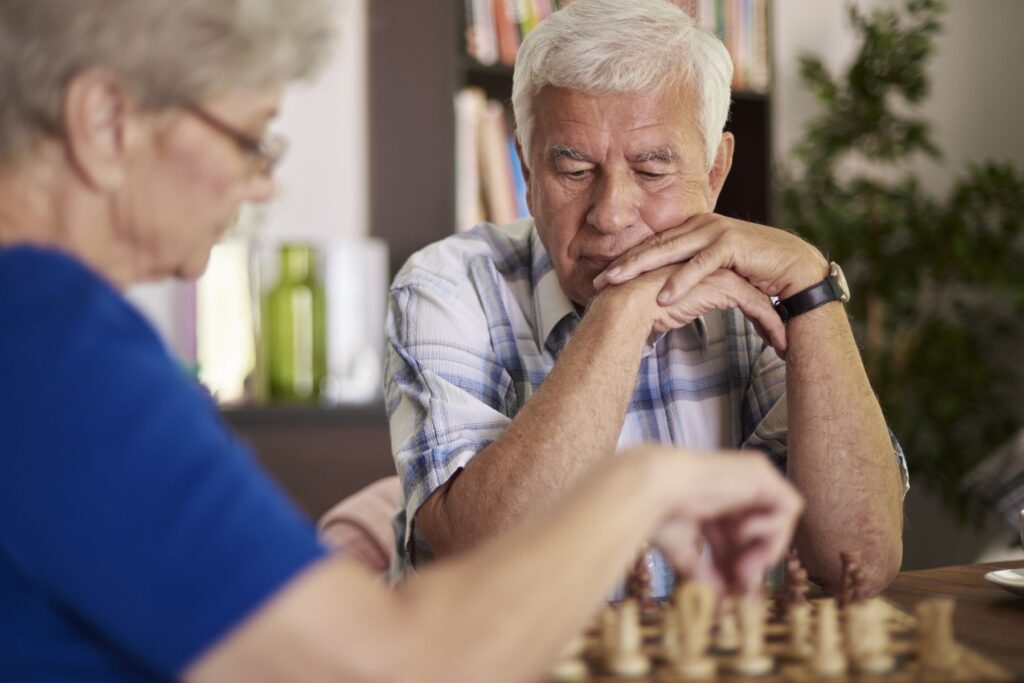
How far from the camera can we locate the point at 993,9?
4137 mm

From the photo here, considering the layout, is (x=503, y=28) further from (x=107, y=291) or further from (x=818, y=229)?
(x=107, y=291)

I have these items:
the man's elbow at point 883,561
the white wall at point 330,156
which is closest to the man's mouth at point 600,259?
the man's elbow at point 883,561

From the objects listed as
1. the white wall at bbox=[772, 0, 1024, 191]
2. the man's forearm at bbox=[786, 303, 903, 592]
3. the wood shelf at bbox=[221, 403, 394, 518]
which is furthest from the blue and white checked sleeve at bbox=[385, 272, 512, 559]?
→ the white wall at bbox=[772, 0, 1024, 191]

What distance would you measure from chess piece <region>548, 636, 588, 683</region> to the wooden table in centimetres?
36

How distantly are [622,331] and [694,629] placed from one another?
59 centimetres

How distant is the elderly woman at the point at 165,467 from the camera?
0.70 m

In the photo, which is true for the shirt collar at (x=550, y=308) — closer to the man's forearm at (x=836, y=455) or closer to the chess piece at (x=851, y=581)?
the man's forearm at (x=836, y=455)

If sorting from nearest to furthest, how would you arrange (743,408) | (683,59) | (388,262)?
(683,59), (743,408), (388,262)

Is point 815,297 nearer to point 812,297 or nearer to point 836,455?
point 812,297

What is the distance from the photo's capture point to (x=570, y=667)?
0.96 meters

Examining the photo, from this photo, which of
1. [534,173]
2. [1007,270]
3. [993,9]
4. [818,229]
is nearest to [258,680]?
[534,173]

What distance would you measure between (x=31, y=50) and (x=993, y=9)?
401cm

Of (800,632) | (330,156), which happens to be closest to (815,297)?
(800,632)

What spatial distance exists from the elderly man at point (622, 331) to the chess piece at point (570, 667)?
43 centimetres
